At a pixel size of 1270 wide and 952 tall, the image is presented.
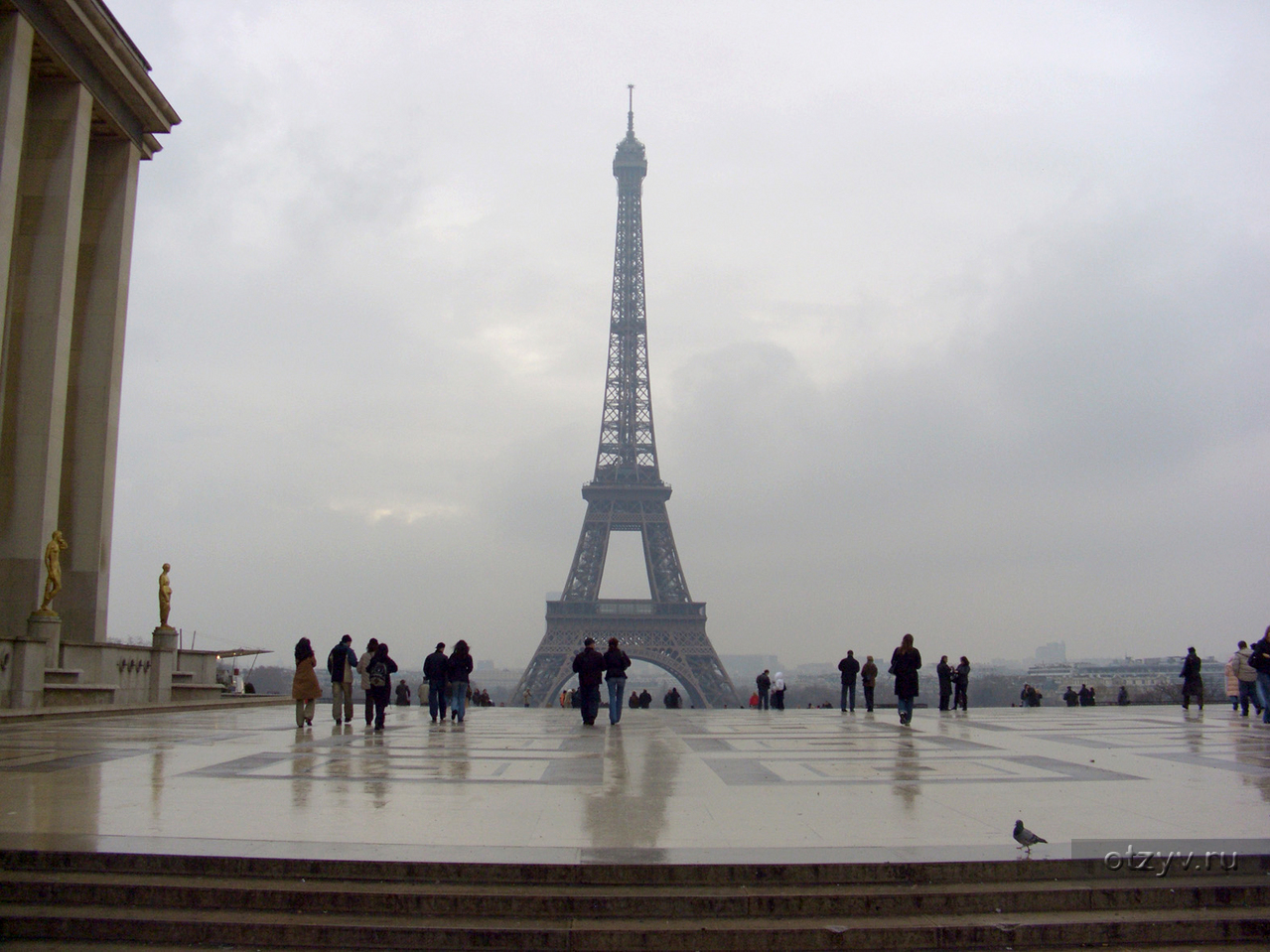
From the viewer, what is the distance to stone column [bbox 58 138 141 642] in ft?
96.1

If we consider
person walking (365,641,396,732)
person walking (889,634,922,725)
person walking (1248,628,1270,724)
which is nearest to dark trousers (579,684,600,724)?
person walking (365,641,396,732)

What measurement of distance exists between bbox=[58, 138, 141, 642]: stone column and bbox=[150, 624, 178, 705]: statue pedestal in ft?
5.47

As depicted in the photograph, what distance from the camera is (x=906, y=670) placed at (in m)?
21.9

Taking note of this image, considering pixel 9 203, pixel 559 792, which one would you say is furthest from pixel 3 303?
pixel 559 792

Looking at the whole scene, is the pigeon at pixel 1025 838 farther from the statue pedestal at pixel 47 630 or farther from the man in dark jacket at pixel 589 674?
the statue pedestal at pixel 47 630

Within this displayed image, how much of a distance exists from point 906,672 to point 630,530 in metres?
68.3

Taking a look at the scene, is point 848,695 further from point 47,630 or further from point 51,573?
point 51,573

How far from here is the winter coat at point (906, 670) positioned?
21781mm

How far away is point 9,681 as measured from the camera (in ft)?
69.9

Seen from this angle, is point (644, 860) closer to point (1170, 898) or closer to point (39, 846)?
point (1170, 898)

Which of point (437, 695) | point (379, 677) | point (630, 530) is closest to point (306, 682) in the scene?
point (379, 677)

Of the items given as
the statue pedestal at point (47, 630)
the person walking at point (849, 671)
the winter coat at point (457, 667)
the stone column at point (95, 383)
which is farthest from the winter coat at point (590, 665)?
the stone column at point (95, 383)

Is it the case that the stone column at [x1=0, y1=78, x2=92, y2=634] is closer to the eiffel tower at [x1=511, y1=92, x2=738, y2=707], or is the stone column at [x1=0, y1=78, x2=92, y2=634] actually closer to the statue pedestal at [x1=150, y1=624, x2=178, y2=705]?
the statue pedestal at [x1=150, y1=624, x2=178, y2=705]

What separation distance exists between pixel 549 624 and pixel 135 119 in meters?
51.9
